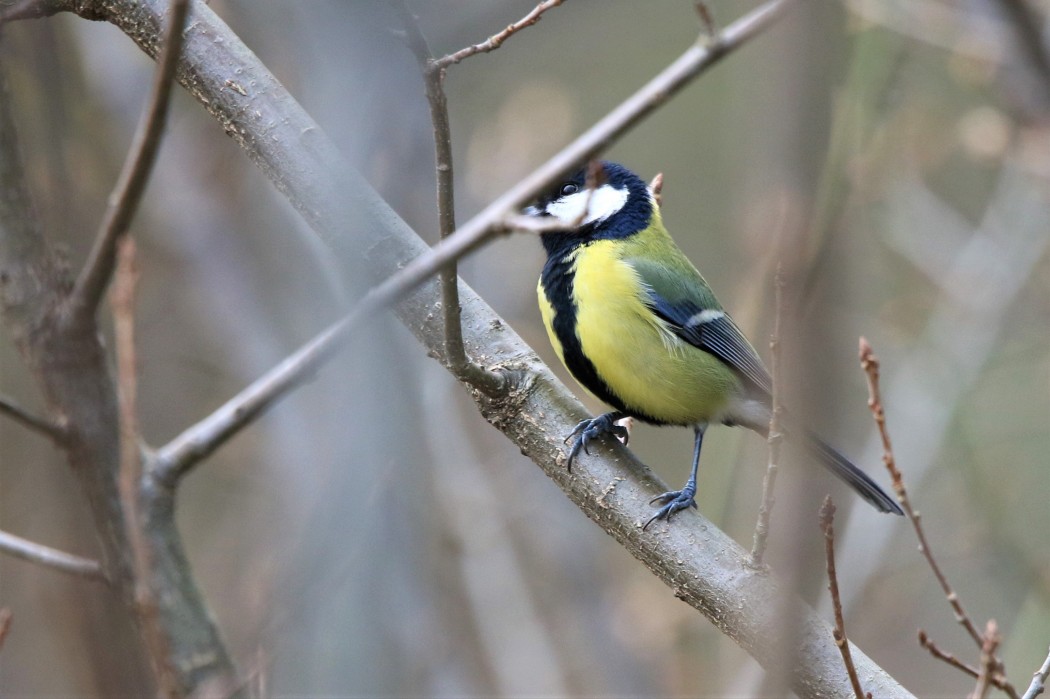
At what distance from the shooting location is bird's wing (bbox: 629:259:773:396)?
11.0 ft

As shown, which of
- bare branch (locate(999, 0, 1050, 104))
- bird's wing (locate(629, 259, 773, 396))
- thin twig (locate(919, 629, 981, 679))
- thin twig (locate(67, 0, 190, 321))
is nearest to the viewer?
thin twig (locate(67, 0, 190, 321))

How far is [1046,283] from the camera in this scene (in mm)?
4961

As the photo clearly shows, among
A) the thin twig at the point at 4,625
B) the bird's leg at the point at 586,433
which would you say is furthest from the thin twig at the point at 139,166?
the bird's leg at the point at 586,433

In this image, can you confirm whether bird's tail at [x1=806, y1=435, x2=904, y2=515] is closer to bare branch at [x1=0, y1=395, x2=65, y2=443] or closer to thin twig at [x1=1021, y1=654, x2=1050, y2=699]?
thin twig at [x1=1021, y1=654, x2=1050, y2=699]

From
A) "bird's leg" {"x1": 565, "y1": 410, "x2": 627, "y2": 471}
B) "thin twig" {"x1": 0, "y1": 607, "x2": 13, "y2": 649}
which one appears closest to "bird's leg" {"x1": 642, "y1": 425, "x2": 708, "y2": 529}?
"bird's leg" {"x1": 565, "y1": 410, "x2": 627, "y2": 471}

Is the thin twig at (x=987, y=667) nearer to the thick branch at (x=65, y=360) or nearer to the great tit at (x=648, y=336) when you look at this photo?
the great tit at (x=648, y=336)

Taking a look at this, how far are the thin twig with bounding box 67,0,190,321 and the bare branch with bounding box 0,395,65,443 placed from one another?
26 cm

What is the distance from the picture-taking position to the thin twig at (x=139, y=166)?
4.88ft

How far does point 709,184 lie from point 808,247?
6.97 metres

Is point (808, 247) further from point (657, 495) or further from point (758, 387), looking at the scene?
point (758, 387)

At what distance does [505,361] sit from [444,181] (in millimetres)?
689

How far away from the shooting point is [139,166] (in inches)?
64.3

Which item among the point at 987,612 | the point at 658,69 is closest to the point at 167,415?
the point at 658,69

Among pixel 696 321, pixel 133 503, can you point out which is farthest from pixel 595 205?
pixel 133 503
